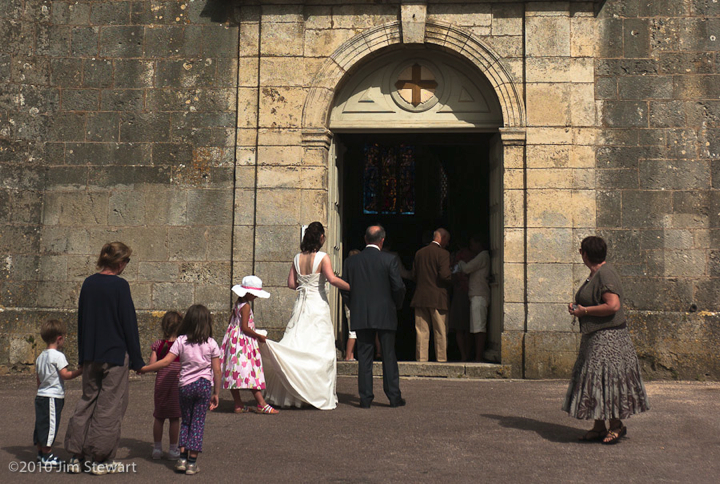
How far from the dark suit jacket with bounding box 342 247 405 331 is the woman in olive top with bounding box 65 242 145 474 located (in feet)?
8.82

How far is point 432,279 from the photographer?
31.5 feet

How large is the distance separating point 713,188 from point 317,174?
4.24 m

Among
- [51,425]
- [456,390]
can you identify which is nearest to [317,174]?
[456,390]

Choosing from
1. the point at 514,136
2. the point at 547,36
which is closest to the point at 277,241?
the point at 514,136

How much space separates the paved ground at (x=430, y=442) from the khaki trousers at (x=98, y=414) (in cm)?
18

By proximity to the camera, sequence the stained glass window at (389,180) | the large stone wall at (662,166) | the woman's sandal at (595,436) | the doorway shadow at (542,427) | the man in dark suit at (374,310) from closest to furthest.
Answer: the woman's sandal at (595,436)
the doorway shadow at (542,427)
the man in dark suit at (374,310)
the large stone wall at (662,166)
the stained glass window at (389,180)

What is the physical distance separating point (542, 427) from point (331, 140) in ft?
15.0

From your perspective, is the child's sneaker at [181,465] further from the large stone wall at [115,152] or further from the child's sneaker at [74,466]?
the large stone wall at [115,152]

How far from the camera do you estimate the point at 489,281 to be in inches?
388

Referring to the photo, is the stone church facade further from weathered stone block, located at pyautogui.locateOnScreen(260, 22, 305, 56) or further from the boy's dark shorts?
the boy's dark shorts

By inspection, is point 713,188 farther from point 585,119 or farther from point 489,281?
point 489,281

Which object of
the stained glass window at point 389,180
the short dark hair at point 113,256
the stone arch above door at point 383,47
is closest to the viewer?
the short dark hair at point 113,256

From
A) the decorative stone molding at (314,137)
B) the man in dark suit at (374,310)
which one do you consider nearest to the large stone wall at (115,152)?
the decorative stone molding at (314,137)

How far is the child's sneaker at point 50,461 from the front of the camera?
4879mm
